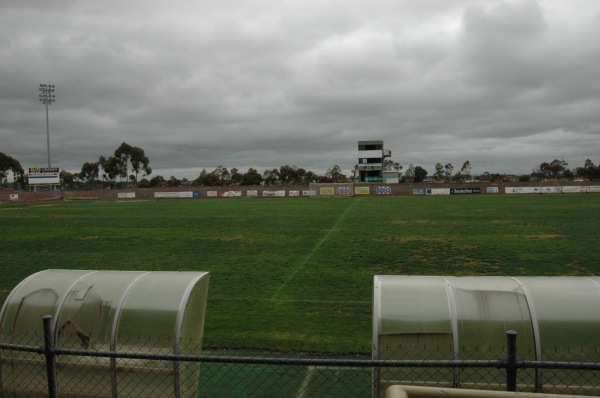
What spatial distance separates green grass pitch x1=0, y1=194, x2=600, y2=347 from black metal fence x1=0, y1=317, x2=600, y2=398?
2.04m

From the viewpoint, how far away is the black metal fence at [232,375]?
14.9 ft

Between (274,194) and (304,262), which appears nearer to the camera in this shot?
(304,262)

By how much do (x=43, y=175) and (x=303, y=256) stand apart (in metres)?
89.2

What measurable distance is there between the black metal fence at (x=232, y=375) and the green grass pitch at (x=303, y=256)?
2.04 m

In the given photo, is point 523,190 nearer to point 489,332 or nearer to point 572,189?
point 572,189

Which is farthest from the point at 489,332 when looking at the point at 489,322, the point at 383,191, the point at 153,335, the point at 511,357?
the point at 383,191

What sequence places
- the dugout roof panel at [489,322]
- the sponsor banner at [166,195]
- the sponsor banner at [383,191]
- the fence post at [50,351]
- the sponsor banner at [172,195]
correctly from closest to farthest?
the fence post at [50,351] < the dugout roof panel at [489,322] < the sponsor banner at [383,191] < the sponsor banner at [172,195] < the sponsor banner at [166,195]

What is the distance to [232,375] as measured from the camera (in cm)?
755

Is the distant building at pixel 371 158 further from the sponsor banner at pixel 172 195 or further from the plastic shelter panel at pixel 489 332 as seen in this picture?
the plastic shelter panel at pixel 489 332

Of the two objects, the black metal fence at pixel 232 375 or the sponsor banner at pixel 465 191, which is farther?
the sponsor banner at pixel 465 191

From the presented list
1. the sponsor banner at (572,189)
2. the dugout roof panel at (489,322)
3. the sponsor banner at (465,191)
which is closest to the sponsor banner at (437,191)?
the sponsor banner at (465,191)

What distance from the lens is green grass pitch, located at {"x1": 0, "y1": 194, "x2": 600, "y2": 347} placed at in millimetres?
11000

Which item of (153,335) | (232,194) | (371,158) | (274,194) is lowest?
(153,335)

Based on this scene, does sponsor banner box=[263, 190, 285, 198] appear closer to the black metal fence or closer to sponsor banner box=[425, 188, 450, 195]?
sponsor banner box=[425, 188, 450, 195]
